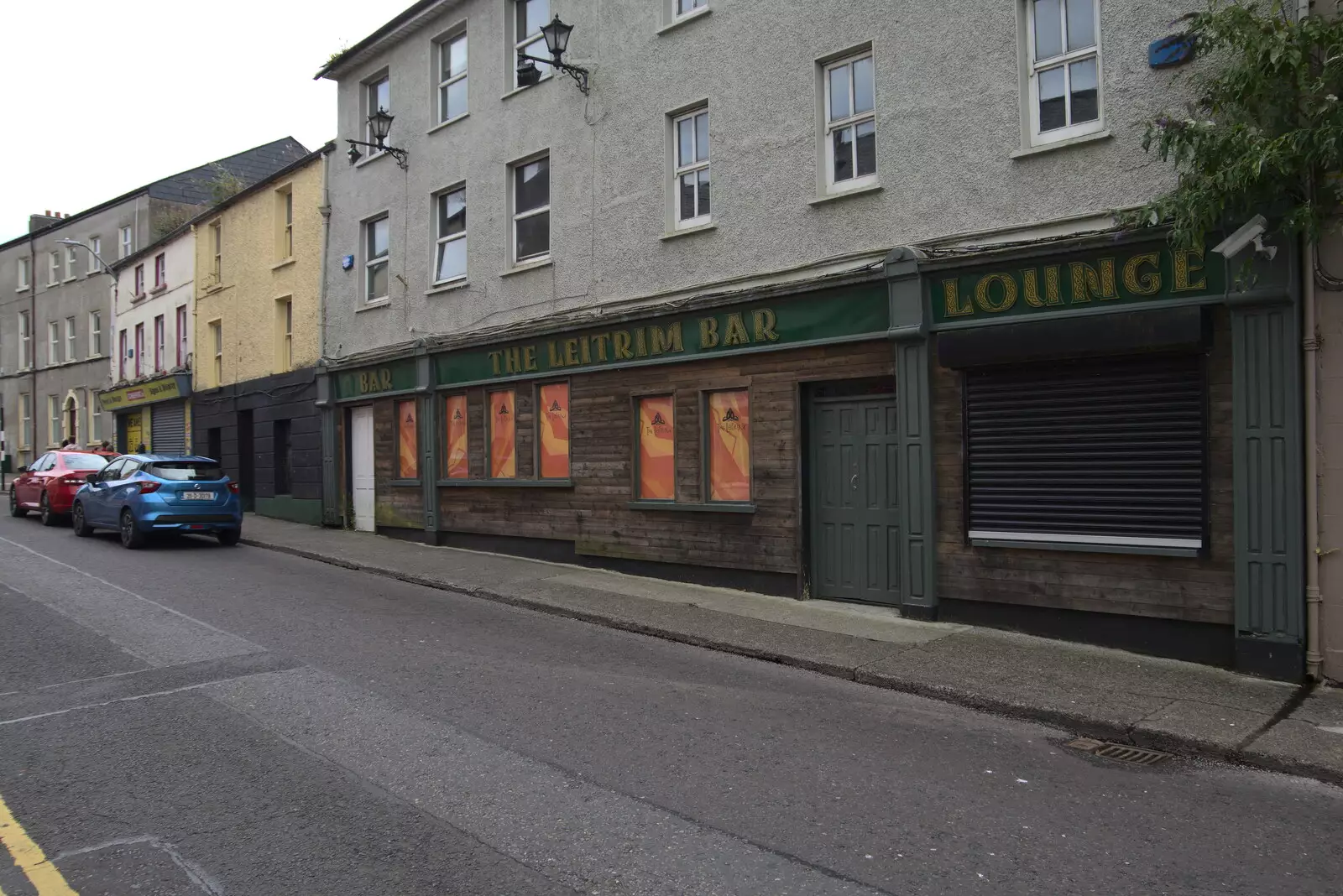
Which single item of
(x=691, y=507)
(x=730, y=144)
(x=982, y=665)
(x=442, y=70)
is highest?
(x=442, y=70)

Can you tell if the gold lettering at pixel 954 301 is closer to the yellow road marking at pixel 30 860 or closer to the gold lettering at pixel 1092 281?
the gold lettering at pixel 1092 281

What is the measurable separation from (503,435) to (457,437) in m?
1.34

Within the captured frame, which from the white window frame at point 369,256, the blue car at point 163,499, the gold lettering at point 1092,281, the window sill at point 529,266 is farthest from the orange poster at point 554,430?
the gold lettering at point 1092,281

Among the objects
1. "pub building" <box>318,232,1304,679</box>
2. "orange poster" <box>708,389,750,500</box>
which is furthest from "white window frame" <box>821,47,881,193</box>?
"orange poster" <box>708,389,750,500</box>

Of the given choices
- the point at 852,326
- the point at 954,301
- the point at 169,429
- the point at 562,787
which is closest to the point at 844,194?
the point at 852,326

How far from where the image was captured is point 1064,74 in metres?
8.96

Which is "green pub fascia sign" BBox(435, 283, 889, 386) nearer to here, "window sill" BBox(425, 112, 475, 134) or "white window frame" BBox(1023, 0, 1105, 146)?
"white window frame" BBox(1023, 0, 1105, 146)

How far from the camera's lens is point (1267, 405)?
752cm

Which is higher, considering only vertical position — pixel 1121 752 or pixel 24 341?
pixel 24 341

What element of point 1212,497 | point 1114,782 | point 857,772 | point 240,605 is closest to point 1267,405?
point 1212,497

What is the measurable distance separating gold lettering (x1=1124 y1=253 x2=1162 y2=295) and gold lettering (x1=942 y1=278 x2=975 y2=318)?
1426mm

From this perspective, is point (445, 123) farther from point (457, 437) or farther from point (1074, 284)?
point (1074, 284)

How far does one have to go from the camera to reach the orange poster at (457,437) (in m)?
15.8

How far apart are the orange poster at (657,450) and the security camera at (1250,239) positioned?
21.1 feet
